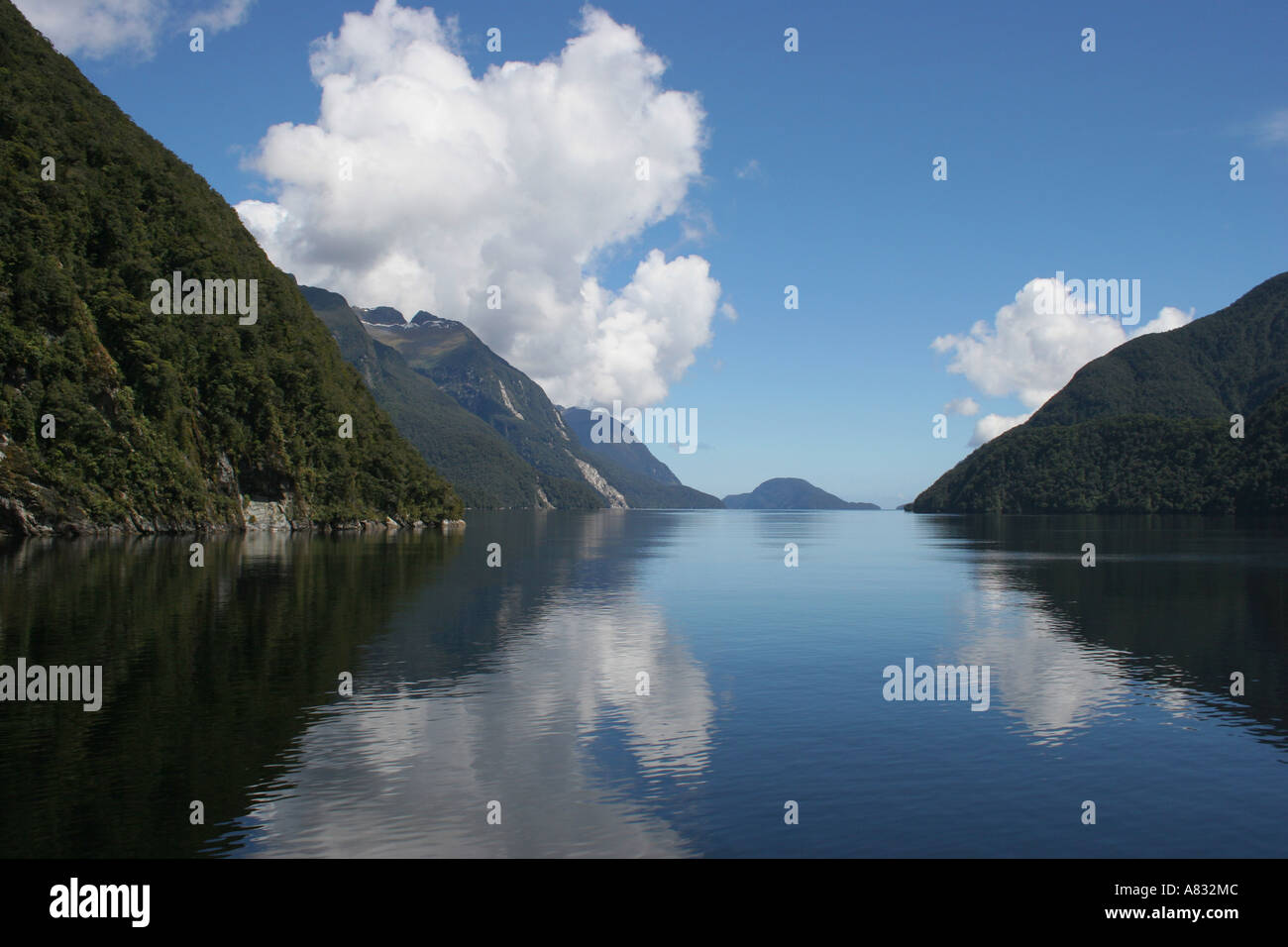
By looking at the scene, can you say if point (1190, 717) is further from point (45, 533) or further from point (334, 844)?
point (45, 533)

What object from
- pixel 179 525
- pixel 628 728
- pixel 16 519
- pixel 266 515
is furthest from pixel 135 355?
pixel 628 728

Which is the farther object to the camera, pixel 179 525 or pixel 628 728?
pixel 179 525

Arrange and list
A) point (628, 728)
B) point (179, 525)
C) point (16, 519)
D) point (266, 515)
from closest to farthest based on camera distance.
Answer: point (628, 728) < point (16, 519) < point (179, 525) < point (266, 515)

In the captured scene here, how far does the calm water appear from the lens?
1716 centimetres

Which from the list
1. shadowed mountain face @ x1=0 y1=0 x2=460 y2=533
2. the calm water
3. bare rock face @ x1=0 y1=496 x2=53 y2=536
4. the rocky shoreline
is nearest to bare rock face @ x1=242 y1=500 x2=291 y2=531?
the rocky shoreline

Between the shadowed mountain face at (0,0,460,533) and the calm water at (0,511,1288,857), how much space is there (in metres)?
66.3

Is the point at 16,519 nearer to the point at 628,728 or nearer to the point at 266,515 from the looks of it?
the point at 266,515

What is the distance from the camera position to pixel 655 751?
2292 cm

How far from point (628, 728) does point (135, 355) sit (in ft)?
416

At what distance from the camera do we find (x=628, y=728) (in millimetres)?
25469

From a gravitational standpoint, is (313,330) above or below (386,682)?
above

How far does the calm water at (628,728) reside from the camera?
1716 cm
